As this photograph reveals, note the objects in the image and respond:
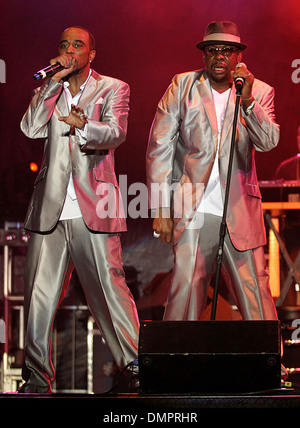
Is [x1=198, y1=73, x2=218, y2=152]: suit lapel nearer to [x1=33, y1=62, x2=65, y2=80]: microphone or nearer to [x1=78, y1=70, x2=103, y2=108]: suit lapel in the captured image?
[x1=78, y1=70, x2=103, y2=108]: suit lapel

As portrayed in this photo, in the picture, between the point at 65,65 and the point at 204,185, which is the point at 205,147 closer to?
the point at 204,185

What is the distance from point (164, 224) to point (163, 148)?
1.38ft

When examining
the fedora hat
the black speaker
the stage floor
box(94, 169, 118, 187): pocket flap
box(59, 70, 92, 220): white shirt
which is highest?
the fedora hat

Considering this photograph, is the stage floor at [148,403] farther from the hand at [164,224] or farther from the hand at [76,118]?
the hand at [76,118]

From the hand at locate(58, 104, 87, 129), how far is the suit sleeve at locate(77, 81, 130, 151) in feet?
0.14

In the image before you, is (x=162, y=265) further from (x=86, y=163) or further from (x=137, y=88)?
(x=86, y=163)

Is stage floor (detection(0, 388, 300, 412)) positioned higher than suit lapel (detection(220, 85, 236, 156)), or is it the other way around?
suit lapel (detection(220, 85, 236, 156))

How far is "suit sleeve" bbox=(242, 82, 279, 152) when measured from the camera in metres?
4.14

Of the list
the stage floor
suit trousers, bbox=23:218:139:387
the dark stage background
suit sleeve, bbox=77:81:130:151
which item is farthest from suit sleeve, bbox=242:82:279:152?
the dark stage background

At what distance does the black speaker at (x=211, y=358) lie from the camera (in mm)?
3289

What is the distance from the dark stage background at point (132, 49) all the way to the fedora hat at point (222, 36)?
6.40 feet

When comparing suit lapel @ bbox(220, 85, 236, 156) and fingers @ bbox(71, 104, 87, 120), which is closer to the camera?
fingers @ bbox(71, 104, 87, 120)
